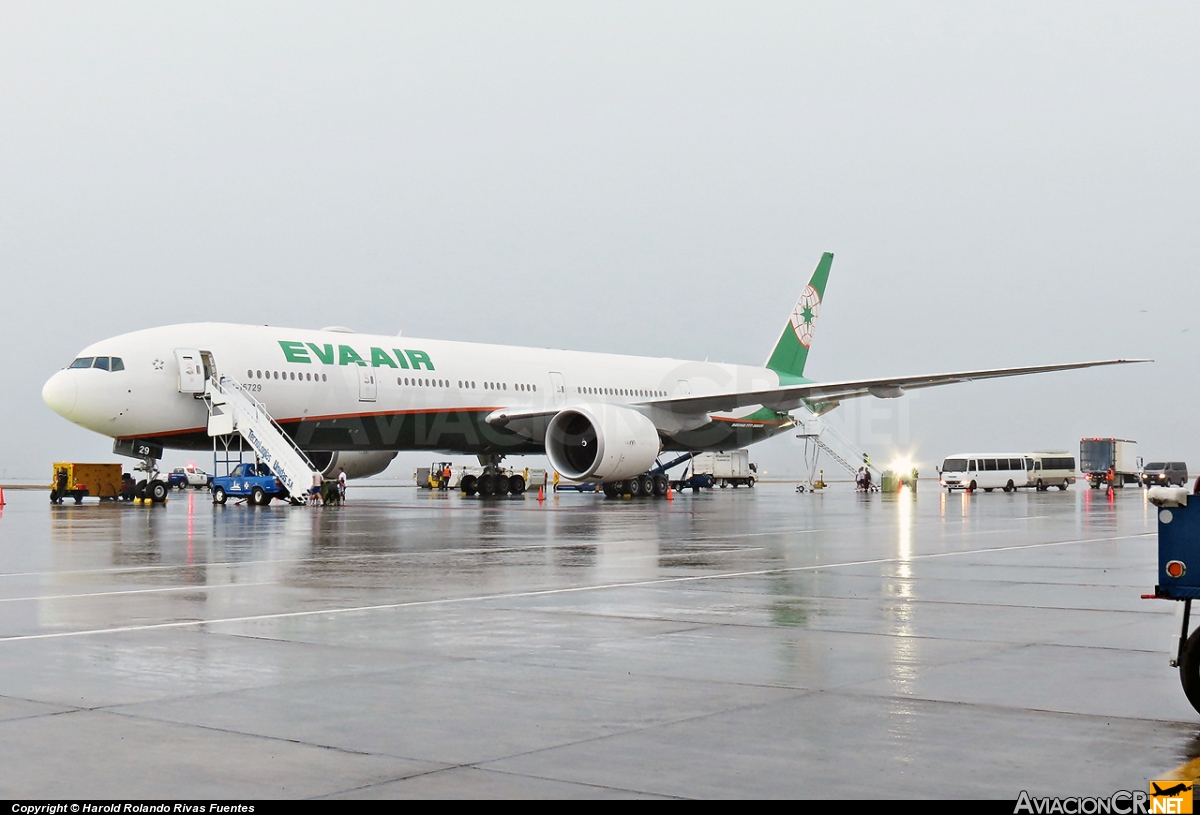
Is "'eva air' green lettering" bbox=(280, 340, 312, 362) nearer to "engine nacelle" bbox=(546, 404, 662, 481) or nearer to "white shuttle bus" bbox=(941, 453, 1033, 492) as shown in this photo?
"engine nacelle" bbox=(546, 404, 662, 481)

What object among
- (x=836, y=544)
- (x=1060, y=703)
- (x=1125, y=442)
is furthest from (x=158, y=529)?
(x=1125, y=442)

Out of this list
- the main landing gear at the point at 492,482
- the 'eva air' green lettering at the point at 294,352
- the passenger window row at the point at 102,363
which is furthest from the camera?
the main landing gear at the point at 492,482

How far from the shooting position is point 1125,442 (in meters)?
66.6

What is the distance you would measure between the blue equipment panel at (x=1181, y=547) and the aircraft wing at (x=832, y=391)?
26159 millimetres

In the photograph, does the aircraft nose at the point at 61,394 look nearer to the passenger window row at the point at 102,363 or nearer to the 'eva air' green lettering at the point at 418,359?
the passenger window row at the point at 102,363

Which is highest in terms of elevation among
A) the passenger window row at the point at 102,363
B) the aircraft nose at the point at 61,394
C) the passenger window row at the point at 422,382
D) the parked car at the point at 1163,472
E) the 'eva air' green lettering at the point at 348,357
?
the 'eva air' green lettering at the point at 348,357

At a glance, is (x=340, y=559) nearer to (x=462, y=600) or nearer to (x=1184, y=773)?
(x=462, y=600)

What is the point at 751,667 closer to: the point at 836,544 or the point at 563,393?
the point at 836,544

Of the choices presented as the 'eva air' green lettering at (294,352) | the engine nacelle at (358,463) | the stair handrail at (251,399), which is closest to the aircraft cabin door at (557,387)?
the engine nacelle at (358,463)

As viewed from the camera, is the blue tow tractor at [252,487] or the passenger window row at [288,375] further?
the blue tow tractor at [252,487]

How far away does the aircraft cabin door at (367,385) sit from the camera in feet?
98.2

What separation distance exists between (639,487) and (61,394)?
17619 millimetres

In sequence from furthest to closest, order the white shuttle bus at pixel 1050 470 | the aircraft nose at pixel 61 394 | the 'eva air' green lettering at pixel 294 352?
the white shuttle bus at pixel 1050 470
the 'eva air' green lettering at pixel 294 352
the aircraft nose at pixel 61 394

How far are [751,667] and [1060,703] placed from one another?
1726 mm
